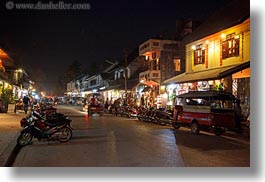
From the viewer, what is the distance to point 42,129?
13656 millimetres

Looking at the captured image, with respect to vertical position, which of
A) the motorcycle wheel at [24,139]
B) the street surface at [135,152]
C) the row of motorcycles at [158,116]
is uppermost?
the row of motorcycles at [158,116]

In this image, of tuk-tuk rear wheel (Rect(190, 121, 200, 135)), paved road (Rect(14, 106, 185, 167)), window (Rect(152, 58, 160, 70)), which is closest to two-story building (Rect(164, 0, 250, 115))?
tuk-tuk rear wheel (Rect(190, 121, 200, 135))

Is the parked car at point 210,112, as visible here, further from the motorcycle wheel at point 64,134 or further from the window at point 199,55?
the window at point 199,55

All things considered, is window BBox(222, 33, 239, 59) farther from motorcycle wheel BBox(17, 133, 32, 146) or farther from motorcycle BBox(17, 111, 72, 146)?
motorcycle wheel BBox(17, 133, 32, 146)

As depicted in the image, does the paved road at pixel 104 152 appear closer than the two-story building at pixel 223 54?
Yes


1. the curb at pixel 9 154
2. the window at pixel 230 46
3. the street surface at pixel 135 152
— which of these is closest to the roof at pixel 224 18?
the window at pixel 230 46

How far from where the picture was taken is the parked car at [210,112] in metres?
16.1

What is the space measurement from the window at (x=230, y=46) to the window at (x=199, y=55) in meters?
3.15

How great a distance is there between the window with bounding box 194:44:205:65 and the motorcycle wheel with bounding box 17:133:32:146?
16508 millimetres

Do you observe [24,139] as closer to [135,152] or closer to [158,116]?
[135,152]

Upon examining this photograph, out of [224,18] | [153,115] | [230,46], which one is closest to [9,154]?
[153,115]

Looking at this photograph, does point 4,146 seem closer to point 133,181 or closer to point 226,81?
point 133,181

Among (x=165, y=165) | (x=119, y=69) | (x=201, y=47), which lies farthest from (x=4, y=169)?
(x=119, y=69)

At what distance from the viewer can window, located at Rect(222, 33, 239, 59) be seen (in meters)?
21.3
